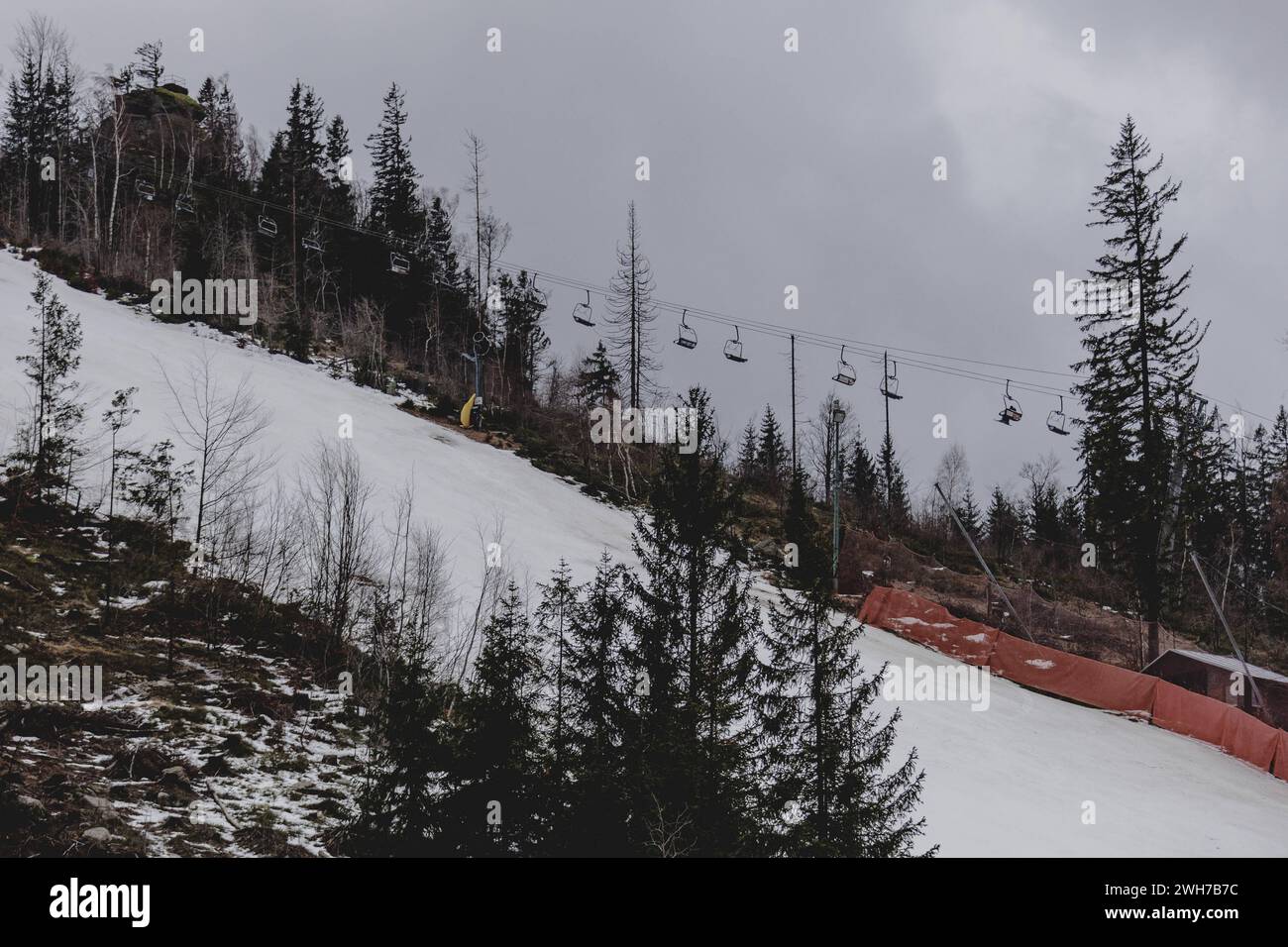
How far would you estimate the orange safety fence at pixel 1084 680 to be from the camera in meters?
22.0

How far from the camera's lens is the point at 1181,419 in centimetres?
3219

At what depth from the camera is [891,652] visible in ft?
88.5

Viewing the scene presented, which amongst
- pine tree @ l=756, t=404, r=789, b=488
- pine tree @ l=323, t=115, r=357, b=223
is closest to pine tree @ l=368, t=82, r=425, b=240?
pine tree @ l=323, t=115, r=357, b=223

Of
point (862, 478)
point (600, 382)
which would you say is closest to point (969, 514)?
point (862, 478)

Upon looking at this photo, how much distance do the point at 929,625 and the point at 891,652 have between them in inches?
144

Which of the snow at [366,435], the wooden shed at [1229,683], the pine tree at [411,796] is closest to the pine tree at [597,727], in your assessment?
the pine tree at [411,796]

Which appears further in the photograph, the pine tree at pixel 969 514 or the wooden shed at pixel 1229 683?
the pine tree at pixel 969 514

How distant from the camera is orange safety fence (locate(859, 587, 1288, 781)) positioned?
22.0 m

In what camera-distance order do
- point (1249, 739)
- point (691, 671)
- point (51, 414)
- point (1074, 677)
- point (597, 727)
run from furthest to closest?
1. point (1074, 677)
2. point (1249, 739)
3. point (51, 414)
4. point (691, 671)
5. point (597, 727)

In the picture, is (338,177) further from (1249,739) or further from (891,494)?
(1249,739)

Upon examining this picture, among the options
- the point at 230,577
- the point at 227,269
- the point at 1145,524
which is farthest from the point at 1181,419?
the point at 227,269

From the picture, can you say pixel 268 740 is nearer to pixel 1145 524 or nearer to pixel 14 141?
pixel 1145 524

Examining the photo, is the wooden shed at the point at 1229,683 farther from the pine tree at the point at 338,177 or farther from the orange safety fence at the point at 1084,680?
the pine tree at the point at 338,177

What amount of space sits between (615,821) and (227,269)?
5024 cm
